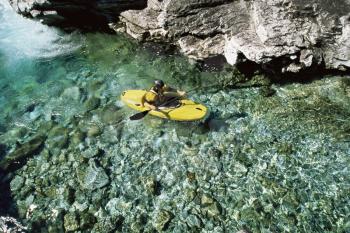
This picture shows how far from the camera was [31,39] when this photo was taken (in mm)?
18484

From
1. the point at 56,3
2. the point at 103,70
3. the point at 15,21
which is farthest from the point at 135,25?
the point at 15,21

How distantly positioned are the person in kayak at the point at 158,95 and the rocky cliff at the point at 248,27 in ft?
8.37

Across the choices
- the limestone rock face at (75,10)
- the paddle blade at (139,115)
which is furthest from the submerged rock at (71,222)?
the limestone rock face at (75,10)

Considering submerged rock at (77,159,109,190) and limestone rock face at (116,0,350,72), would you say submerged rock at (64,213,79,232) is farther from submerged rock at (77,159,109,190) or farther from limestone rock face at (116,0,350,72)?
limestone rock face at (116,0,350,72)

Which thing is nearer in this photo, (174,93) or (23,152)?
(23,152)

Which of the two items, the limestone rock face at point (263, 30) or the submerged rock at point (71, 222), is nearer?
the submerged rock at point (71, 222)

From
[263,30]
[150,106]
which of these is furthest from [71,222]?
[263,30]

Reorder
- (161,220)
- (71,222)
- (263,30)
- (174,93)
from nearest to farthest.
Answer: (161,220), (71,222), (263,30), (174,93)

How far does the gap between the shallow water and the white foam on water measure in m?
2.47

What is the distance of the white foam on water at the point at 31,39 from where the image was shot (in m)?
17.4

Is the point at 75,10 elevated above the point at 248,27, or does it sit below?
below

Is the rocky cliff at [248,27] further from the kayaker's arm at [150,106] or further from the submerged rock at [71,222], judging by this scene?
the submerged rock at [71,222]

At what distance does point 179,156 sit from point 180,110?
6.02 ft

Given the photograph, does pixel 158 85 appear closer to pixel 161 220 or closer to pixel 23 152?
pixel 161 220
